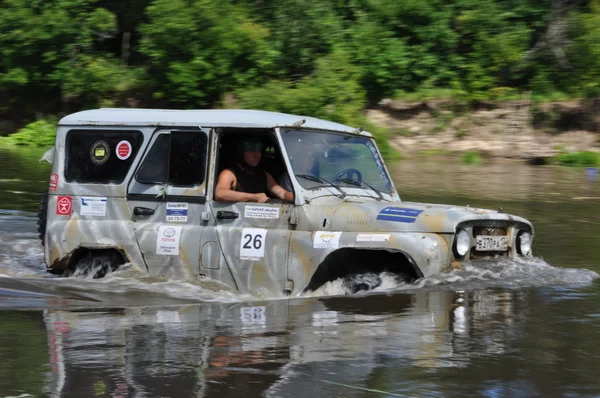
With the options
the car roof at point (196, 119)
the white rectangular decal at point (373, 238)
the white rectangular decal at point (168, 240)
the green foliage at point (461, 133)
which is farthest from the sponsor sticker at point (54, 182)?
the green foliage at point (461, 133)

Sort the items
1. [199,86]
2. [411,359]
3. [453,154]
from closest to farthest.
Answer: [411,359] < [453,154] < [199,86]

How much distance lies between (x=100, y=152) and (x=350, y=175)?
237 cm

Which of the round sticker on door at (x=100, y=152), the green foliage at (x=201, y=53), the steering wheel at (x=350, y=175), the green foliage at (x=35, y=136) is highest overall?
the green foliage at (x=201, y=53)

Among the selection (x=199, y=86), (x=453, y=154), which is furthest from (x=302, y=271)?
(x=199, y=86)

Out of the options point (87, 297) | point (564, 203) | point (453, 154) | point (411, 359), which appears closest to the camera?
point (411, 359)

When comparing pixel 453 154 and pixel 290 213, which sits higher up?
pixel 453 154

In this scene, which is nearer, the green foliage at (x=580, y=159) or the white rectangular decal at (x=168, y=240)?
the white rectangular decal at (x=168, y=240)

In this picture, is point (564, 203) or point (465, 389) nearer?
point (465, 389)

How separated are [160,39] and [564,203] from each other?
69.1ft

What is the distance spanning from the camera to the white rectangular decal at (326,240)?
8.10 meters

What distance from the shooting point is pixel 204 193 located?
870 centimetres

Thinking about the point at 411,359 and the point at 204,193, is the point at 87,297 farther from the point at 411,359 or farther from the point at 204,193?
the point at 411,359

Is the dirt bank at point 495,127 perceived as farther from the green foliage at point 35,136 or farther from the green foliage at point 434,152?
the green foliage at point 35,136

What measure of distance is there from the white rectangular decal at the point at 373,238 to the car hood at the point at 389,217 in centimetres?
5
